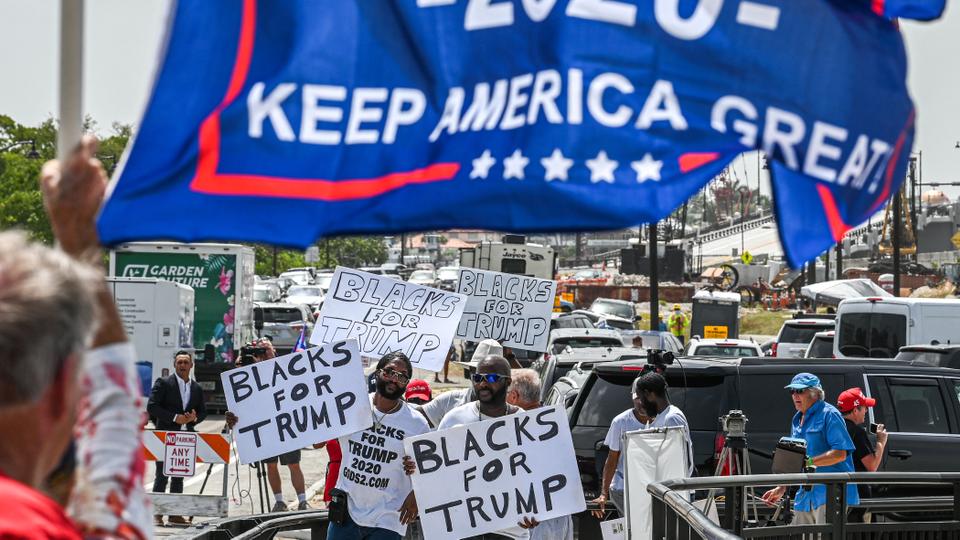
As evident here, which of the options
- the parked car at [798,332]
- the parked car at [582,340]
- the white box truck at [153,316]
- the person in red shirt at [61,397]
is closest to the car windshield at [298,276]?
the parked car at [798,332]

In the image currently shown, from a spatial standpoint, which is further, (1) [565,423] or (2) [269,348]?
(2) [269,348]

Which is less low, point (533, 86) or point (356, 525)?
point (533, 86)

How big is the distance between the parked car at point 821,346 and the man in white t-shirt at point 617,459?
17.5 meters

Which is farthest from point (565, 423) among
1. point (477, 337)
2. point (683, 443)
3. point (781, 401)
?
point (477, 337)

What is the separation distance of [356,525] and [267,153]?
5101 millimetres

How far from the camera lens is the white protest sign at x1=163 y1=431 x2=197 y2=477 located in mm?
14227

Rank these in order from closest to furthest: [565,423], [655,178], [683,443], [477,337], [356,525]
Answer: [655,178] → [356,525] → [565,423] → [683,443] → [477,337]

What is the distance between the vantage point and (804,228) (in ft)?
13.9

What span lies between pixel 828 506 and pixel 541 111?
206 inches

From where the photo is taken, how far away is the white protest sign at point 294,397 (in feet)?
32.6

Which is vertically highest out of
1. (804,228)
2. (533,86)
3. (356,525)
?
(533,86)

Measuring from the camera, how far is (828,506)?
8.70m

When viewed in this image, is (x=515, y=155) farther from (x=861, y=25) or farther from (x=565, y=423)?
(x=565, y=423)

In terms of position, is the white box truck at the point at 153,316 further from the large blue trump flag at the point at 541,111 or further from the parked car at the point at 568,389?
the large blue trump flag at the point at 541,111
